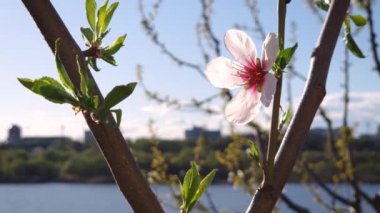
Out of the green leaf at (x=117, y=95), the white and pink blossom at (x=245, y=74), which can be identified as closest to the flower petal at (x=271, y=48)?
the white and pink blossom at (x=245, y=74)

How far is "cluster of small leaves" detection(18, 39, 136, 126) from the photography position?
1.02 feet

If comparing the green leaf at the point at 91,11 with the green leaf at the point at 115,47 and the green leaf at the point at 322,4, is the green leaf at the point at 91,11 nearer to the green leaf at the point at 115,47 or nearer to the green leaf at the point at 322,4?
the green leaf at the point at 115,47

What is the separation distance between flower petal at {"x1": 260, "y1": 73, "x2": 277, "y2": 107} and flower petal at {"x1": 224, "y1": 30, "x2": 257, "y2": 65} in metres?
0.05

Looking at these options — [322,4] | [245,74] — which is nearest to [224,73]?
[245,74]

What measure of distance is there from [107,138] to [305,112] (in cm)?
13

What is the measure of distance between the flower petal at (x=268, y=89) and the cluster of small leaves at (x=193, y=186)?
6 centimetres

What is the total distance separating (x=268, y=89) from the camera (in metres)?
0.37

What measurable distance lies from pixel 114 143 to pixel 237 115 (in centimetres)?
10

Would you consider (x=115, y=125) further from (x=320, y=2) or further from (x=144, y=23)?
(x=144, y=23)

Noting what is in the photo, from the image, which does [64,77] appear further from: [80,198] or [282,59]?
[80,198]

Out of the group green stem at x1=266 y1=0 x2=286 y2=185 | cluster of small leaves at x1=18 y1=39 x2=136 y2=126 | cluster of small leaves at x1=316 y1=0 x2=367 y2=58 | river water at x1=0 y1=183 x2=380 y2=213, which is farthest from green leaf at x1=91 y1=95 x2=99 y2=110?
river water at x1=0 y1=183 x2=380 y2=213

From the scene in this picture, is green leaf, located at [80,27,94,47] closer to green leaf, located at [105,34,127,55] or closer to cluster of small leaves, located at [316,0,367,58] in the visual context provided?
green leaf, located at [105,34,127,55]

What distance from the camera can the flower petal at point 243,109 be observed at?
15.3 inches

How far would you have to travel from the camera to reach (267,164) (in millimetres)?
347
